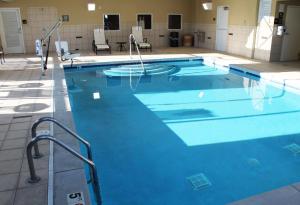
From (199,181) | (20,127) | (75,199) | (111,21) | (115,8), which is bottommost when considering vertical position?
(199,181)

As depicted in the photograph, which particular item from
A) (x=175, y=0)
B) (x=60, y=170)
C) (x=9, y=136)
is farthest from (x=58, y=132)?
(x=175, y=0)

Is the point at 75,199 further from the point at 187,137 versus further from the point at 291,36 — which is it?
the point at 291,36

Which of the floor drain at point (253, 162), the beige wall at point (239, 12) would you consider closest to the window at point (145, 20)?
the beige wall at point (239, 12)

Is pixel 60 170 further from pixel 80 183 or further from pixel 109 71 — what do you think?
pixel 109 71

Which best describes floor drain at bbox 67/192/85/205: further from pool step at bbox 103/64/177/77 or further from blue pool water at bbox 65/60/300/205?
pool step at bbox 103/64/177/77

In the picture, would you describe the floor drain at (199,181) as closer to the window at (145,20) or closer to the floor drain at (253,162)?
the floor drain at (253,162)

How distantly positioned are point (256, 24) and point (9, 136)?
868 cm

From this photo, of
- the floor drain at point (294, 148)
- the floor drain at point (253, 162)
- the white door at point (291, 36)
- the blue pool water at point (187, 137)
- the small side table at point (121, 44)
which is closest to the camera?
the blue pool water at point (187, 137)

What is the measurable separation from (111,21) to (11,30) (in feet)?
13.4

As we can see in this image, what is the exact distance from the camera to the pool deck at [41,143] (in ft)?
7.67

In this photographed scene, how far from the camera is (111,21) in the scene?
40.9ft

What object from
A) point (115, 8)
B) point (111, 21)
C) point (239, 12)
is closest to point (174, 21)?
point (115, 8)

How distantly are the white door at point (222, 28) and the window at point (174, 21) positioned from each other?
2.24 metres

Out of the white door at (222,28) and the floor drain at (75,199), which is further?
the white door at (222,28)
